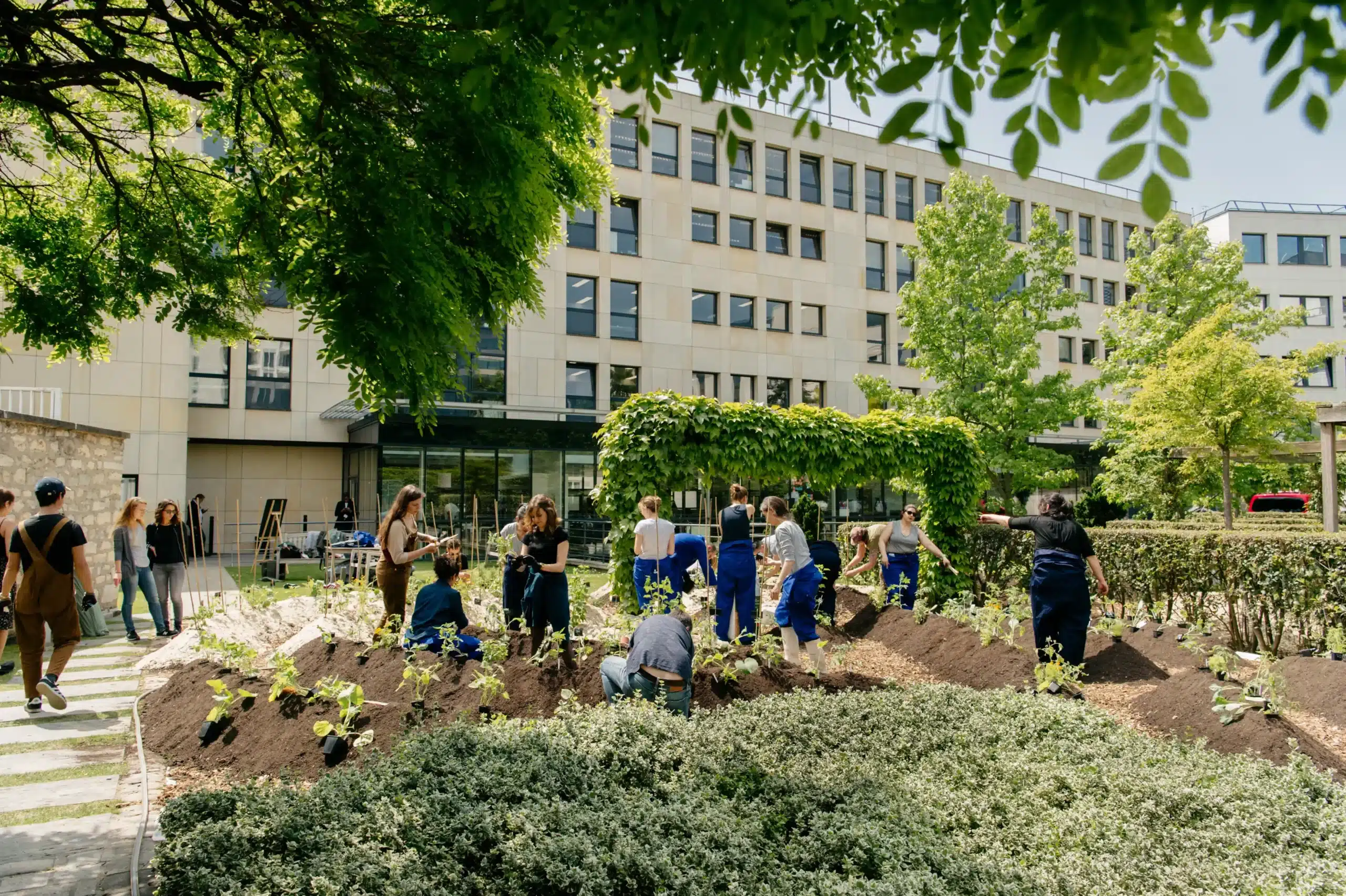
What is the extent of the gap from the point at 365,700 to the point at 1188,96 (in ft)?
19.1

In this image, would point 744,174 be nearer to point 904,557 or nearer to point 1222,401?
point 1222,401

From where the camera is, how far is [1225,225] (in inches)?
1639

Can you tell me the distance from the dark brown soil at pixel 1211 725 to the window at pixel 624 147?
23.9 m

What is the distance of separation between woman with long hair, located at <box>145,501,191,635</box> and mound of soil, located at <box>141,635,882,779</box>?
3.61m

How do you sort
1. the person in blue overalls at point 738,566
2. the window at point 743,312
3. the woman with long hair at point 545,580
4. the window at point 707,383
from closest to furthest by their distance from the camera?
the woman with long hair at point 545,580 < the person in blue overalls at point 738,566 < the window at point 707,383 < the window at point 743,312

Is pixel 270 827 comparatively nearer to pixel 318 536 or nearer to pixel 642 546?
pixel 642 546

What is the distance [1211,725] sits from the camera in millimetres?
5668

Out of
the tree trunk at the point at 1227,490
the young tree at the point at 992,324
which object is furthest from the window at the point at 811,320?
the tree trunk at the point at 1227,490

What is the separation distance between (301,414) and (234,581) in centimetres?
897

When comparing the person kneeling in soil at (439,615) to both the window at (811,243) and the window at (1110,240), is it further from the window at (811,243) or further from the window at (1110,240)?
the window at (1110,240)

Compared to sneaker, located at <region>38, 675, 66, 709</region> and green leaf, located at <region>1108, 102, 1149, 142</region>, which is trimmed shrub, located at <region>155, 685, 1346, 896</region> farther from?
sneaker, located at <region>38, 675, 66, 709</region>

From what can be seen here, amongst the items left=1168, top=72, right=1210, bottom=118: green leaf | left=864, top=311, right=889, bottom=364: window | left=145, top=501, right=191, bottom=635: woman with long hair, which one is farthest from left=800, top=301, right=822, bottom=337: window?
left=1168, top=72, right=1210, bottom=118: green leaf

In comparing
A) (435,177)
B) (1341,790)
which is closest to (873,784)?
(1341,790)

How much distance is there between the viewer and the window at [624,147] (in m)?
27.0
